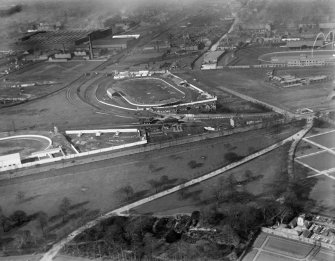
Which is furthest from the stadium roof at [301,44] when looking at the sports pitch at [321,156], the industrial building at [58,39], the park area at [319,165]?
the sports pitch at [321,156]

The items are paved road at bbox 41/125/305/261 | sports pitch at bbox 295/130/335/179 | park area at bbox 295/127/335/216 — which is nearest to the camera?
paved road at bbox 41/125/305/261

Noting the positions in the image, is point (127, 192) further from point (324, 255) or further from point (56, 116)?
point (56, 116)

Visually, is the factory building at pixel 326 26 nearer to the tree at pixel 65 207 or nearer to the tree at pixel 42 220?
the tree at pixel 65 207

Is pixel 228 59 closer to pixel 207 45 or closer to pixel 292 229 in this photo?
pixel 207 45

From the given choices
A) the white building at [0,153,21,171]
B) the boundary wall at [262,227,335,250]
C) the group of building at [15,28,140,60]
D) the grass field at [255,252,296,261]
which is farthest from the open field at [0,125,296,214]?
the group of building at [15,28,140,60]

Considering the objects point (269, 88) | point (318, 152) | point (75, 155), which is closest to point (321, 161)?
point (318, 152)

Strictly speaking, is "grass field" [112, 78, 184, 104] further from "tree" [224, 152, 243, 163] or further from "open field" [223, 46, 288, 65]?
"tree" [224, 152, 243, 163]

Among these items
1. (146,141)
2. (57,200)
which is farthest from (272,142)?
(57,200)
